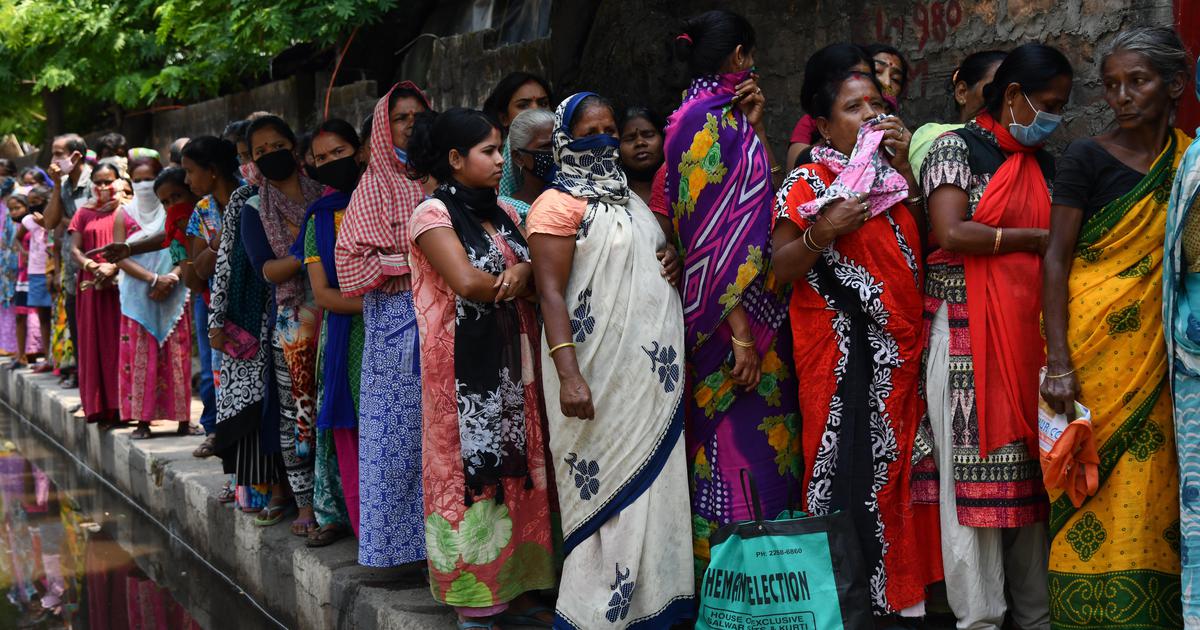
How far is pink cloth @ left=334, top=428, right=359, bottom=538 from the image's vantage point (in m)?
4.71

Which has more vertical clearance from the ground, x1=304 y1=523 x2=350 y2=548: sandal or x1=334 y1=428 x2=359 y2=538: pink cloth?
x1=334 y1=428 x2=359 y2=538: pink cloth

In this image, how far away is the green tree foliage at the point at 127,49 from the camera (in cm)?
971

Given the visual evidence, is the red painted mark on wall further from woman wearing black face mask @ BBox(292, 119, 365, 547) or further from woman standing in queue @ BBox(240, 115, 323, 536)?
woman standing in queue @ BBox(240, 115, 323, 536)

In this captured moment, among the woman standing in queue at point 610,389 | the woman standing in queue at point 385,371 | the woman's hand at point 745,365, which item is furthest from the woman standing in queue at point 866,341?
the woman standing in queue at point 385,371

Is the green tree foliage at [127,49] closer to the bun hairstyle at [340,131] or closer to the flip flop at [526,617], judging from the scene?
the bun hairstyle at [340,131]

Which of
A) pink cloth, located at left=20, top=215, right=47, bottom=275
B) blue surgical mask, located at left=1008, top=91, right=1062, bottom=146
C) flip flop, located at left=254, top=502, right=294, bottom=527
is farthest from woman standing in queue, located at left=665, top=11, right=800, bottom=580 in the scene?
pink cloth, located at left=20, top=215, right=47, bottom=275

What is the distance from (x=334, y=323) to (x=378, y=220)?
570mm

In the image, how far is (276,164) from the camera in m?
5.09

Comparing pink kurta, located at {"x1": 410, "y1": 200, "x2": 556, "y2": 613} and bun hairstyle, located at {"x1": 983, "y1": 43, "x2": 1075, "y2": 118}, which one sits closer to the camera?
bun hairstyle, located at {"x1": 983, "y1": 43, "x2": 1075, "y2": 118}

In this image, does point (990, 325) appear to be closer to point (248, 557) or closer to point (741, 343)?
point (741, 343)

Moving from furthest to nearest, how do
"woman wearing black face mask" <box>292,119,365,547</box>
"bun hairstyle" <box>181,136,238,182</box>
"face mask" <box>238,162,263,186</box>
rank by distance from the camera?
1. "bun hairstyle" <box>181,136,238,182</box>
2. "face mask" <box>238,162,263,186</box>
3. "woman wearing black face mask" <box>292,119,365,547</box>

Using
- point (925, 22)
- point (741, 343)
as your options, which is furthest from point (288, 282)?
point (925, 22)

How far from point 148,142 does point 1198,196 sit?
1389 centimetres

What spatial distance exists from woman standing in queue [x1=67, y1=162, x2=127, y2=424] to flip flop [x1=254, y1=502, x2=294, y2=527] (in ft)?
11.0
